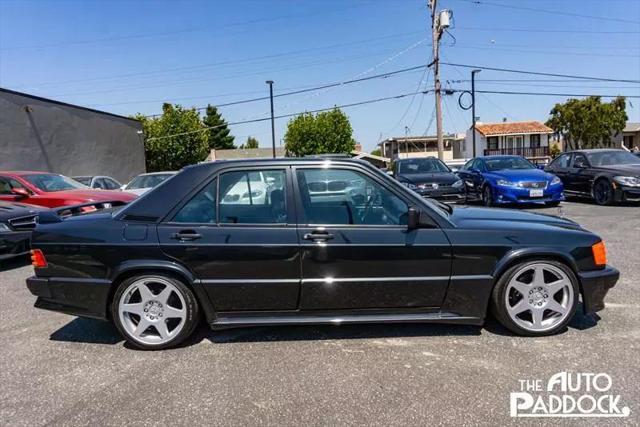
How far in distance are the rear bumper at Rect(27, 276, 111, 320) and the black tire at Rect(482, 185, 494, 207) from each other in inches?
400

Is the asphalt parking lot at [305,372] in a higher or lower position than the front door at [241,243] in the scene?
lower

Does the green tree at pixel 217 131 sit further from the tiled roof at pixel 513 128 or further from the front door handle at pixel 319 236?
the front door handle at pixel 319 236

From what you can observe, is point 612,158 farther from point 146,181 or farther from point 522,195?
point 146,181

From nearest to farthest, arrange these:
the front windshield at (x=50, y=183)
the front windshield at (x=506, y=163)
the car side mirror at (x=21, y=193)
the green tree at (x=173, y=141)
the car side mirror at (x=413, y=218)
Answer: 1. the car side mirror at (x=413, y=218)
2. the car side mirror at (x=21, y=193)
3. the front windshield at (x=50, y=183)
4. the front windshield at (x=506, y=163)
5. the green tree at (x=173, y=141)

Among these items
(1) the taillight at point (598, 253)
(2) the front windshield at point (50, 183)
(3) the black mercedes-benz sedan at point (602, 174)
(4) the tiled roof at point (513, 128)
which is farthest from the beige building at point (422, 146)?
(1) the taillight at point (598, 253)

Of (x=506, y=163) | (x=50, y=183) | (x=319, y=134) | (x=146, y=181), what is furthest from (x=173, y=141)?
(x=506, y=163)

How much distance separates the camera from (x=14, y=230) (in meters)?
6.63

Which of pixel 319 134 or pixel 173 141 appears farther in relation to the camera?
pixel 319 134

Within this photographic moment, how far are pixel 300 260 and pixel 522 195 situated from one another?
918cm

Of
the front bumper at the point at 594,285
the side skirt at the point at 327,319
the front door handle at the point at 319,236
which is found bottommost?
the side skirt at the point at 327,319

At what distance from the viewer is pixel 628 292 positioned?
460cm

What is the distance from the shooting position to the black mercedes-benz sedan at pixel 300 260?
3.45 meters

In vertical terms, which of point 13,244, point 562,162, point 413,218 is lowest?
point 13,244

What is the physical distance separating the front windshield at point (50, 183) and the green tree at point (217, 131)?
65.4 meters
